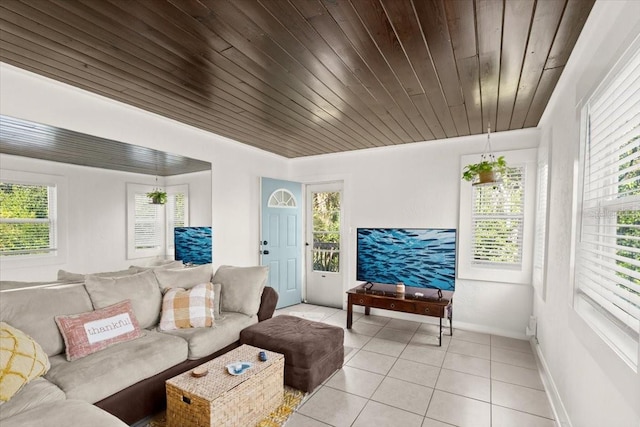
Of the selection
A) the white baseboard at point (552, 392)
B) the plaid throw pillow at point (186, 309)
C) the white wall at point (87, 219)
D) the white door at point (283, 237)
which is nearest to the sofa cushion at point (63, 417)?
the plaid throw pillow at point (186, 309)

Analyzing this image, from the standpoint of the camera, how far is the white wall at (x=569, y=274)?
1.24m

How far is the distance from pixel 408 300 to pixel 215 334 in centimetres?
207

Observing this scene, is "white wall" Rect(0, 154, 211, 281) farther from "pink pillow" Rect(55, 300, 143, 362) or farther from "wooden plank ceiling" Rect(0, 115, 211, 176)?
"pink pillow" Rect(55, 300, 143, 362)

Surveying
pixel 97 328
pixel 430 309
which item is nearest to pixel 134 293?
pixel 97 328

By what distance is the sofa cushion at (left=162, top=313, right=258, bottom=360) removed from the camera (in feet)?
7.89

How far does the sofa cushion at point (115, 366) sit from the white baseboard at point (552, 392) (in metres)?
2.61

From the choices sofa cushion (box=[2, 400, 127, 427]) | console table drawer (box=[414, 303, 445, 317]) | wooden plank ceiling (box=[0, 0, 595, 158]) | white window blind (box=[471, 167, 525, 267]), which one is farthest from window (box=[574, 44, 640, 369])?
sofa cushion (box=[2, 400, 127, 427])

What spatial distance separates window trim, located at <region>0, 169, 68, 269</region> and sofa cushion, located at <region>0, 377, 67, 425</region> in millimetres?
1179

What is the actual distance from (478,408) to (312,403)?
122 cm

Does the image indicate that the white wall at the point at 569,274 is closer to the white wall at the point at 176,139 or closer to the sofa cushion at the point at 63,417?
the sofa cushion at the point at 63,417

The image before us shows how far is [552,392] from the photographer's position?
7.63 feet

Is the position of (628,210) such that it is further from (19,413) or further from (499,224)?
(19,413)

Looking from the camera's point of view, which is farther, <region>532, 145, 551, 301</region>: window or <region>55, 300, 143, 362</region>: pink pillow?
<region>532, 145, 551, 301</region>: window

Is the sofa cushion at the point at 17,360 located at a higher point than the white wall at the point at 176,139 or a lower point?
lower
